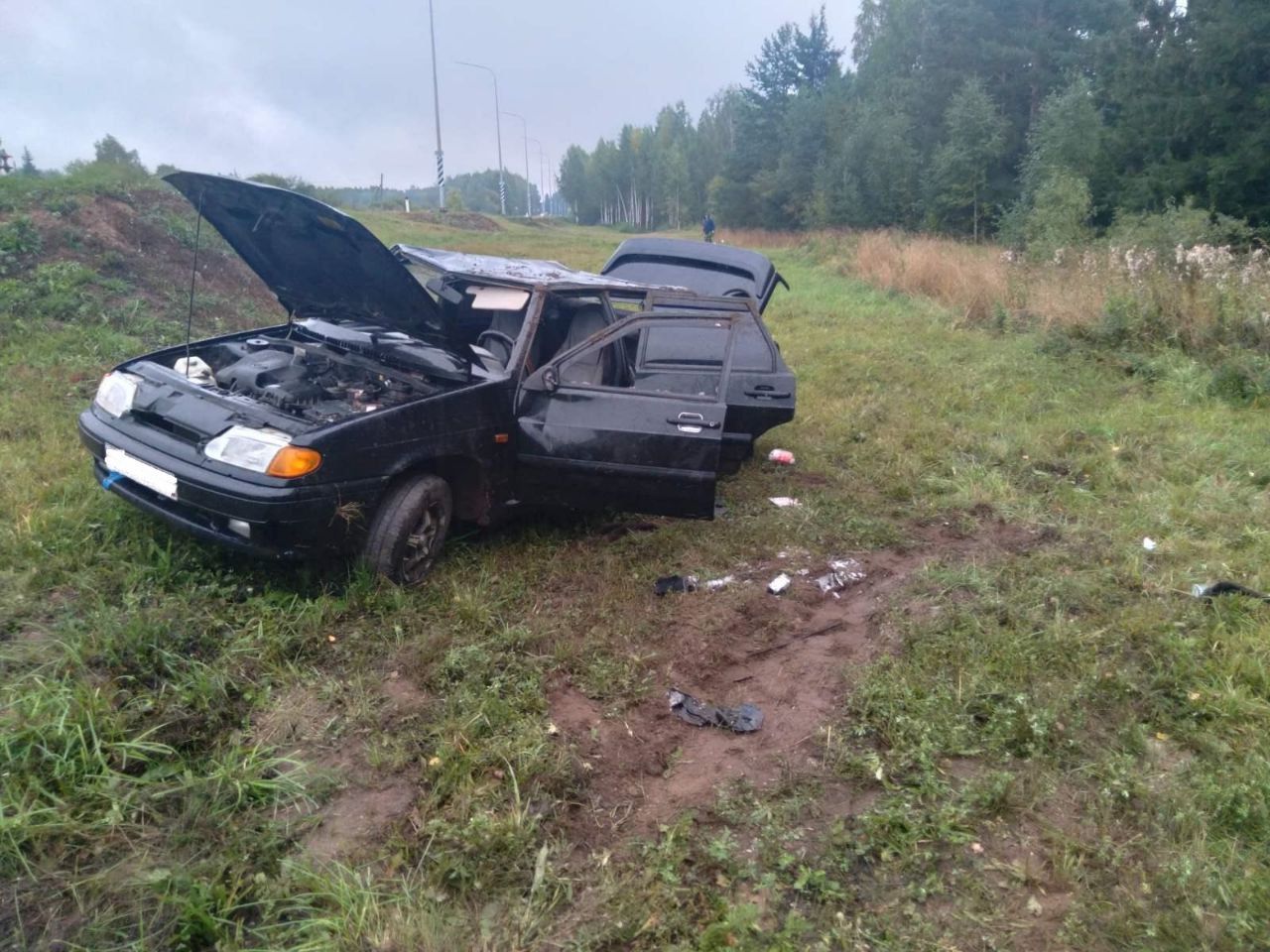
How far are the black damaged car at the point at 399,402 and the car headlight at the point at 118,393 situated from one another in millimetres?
13

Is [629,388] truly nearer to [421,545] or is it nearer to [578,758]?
[421,545]

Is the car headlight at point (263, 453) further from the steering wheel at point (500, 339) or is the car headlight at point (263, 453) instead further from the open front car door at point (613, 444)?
the steering wheel at point (500, 339)

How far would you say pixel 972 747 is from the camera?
3.27 metres

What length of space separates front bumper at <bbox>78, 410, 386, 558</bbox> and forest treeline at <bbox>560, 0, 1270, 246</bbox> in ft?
41.4

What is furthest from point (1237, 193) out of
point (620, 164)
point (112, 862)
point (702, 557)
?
point (620, 164)

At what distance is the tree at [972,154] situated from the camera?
80.6ft

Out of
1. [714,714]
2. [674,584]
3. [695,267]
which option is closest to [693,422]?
[674,584]

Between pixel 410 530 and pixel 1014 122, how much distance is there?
100ft

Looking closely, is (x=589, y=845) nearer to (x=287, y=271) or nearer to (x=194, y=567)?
(x=194, y=567)

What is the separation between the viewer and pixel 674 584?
4492 millimetres

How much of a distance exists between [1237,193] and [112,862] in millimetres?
21272

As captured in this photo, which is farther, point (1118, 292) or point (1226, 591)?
point (1118, 292)

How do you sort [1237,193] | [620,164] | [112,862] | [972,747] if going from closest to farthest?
[112,862]
[972,747]
[1237,193]
[620,164]

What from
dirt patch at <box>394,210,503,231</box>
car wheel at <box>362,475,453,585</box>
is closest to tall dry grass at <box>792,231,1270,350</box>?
car wheel at <box>362,475,453,585</box>
